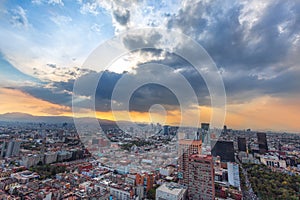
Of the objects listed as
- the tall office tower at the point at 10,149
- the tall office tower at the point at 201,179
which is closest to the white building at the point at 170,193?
the tall office tower at the point at 201,179

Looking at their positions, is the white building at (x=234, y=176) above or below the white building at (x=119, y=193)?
above

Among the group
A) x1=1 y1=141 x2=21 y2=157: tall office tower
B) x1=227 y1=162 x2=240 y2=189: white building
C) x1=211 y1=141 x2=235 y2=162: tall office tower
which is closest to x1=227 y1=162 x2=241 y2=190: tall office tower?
x1=227 y1=162 x2=240 y2=189: white building

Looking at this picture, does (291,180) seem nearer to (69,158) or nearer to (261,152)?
(261,152)

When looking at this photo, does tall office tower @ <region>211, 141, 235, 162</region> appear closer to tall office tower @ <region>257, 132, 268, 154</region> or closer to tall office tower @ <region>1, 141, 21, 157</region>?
tall office tower @ <region>257, 132, 268, 154</region>

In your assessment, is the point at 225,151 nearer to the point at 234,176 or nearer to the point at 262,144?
the point at 234,176

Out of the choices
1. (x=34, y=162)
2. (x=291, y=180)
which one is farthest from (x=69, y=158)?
(x=291, y=180)

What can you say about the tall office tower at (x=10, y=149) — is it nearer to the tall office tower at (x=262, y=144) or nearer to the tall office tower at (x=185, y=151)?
the tall office tower at (x=185, y=151)
